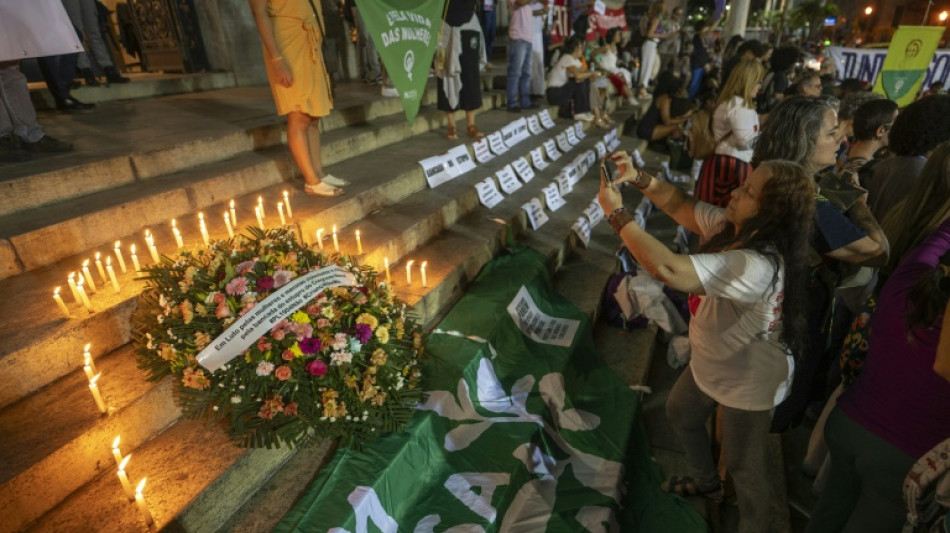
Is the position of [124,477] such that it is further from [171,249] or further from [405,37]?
[405,37]

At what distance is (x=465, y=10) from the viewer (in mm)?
5359

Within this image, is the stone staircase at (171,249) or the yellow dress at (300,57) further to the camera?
the yellow dress at (300,57)

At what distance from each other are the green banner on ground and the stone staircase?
0.34 metres

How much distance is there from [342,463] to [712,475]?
1954 mm

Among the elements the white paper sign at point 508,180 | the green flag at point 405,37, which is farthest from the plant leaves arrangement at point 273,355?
the white paper sign at point 508,180

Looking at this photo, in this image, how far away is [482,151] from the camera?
5758 millimetres

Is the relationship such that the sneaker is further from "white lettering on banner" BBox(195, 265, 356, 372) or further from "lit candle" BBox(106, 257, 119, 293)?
"white lettering on banner" BBox(195, 265, 356, 372)

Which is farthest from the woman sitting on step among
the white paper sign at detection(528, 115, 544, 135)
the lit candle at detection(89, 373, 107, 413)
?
the white paper sign at detection(528, 115, 544, 135)

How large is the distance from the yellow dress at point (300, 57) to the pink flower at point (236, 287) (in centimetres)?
189

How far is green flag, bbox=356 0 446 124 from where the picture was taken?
3871mm

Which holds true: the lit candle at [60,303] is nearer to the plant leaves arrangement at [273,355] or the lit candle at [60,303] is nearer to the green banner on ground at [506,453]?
the plant leaves arrangement at [273,355]

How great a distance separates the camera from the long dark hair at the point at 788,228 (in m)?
1.77

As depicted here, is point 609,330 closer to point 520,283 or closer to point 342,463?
point 520,283

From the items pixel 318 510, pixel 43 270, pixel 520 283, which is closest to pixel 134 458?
pixel 318 510
